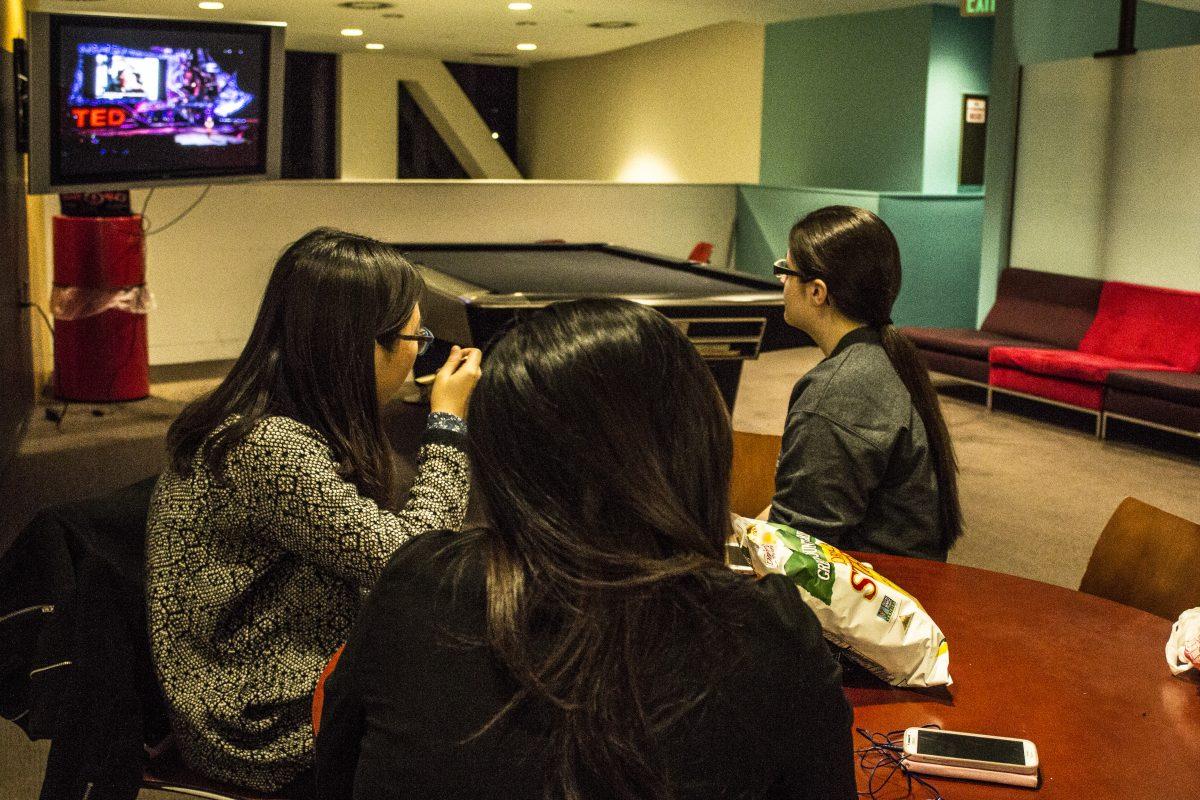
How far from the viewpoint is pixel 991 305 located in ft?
25.0

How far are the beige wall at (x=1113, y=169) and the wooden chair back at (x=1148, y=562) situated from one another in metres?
4.81

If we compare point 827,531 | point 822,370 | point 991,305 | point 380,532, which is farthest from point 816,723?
point 991,305

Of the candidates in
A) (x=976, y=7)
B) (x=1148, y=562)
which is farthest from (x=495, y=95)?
(x=1148, y=562)

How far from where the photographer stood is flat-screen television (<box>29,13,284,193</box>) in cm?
→ 495

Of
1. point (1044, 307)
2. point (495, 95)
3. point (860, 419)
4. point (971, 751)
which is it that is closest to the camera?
point (971, 751)

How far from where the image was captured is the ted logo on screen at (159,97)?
509 cm

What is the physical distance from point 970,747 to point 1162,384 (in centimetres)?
483

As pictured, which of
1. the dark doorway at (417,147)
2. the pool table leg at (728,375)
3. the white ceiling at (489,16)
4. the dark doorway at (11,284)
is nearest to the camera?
the dark doorway at (11,284)

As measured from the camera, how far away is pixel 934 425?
6.80 feet

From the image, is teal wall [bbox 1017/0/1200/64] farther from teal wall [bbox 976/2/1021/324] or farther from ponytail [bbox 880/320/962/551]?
ponytail [bbox 880/320/962/551]

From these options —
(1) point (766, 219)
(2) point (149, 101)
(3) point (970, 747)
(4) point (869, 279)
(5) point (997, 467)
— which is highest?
(2) point (149, 101)

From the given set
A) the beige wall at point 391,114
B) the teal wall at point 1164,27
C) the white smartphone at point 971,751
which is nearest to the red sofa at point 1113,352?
the teal wall at point 1164,27

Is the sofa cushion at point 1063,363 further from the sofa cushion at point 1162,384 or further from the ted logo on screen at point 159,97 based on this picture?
the ted logo on screen at point 159,97

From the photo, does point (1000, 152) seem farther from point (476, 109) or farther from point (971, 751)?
point (476, 109)
